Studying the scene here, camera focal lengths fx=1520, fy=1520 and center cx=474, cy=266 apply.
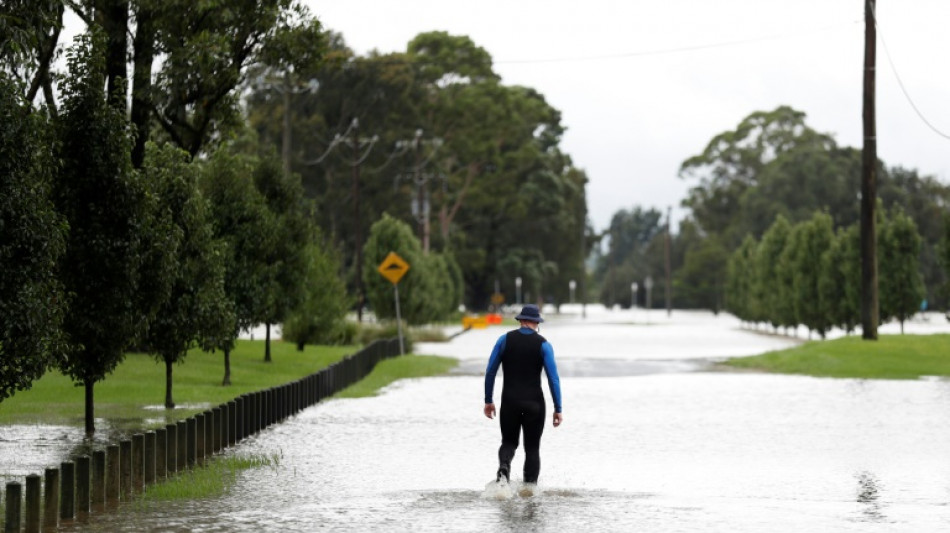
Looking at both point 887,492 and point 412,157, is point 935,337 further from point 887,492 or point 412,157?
point 412,157

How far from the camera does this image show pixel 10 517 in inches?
419

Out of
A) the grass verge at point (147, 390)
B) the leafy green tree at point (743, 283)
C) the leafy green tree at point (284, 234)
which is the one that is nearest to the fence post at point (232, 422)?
the grass verge at point (147, 390)

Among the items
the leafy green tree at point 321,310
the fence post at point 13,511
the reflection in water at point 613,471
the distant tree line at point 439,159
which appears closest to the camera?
the fence post at point 13,511

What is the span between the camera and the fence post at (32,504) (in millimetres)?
10891

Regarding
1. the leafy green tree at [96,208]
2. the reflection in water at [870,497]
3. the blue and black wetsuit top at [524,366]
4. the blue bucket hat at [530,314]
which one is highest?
the leafy green tree at [96,208]

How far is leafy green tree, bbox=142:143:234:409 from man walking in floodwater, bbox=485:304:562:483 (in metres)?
8.66

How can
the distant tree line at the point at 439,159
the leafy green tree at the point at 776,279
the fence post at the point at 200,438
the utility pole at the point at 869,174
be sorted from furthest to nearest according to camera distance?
the distant tree line at the point at 439,159, the leafy green tree at the point at 776,279, the utility pole at the point at 869,174, the fence post at the point at 200,438

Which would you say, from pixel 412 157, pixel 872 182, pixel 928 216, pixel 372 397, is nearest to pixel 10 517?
pixel 372 397

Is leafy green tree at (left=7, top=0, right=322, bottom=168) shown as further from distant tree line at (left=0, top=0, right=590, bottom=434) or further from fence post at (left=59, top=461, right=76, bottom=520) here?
fence post at (left=59, top=461, right=76, bottom=520)

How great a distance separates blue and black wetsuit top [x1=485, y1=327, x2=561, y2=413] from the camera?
13.5 m

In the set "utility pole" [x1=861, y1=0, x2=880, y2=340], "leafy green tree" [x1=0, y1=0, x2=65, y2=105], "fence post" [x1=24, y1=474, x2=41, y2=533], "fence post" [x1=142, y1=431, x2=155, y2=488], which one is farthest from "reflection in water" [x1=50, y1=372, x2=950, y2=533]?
"utility pole" [x1=861, y1=0, x2=880, y2=340]

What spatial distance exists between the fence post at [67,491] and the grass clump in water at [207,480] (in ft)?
3.61

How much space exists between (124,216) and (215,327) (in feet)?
14.2

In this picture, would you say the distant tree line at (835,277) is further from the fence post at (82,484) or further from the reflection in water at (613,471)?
the fence post at (82,484)
